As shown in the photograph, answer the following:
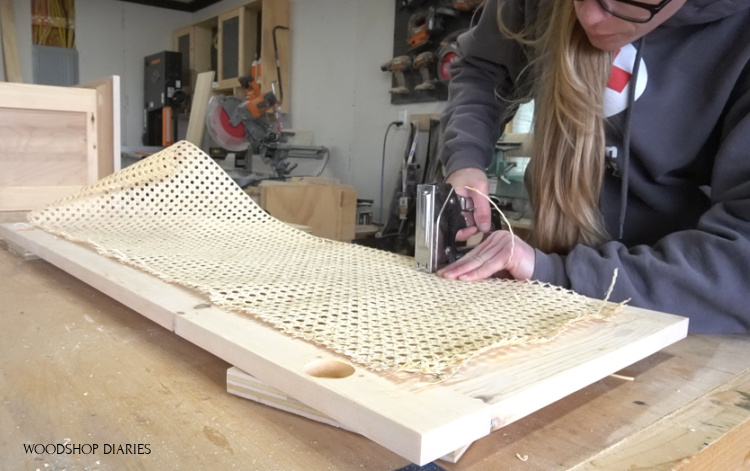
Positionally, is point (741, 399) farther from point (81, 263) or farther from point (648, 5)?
point (81, 263)

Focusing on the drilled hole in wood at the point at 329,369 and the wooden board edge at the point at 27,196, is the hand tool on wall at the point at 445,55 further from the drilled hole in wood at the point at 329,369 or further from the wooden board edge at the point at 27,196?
the drilled hole in wood at the point at 329,369

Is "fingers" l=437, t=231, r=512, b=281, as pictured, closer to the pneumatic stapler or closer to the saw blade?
the pneumatic stapler

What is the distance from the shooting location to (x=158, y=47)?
548 cm

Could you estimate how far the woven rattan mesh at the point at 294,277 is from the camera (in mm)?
541

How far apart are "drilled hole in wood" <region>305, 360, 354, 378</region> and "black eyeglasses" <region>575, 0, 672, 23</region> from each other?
1.91ft

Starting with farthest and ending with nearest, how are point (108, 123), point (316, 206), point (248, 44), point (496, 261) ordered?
point (248, 44) → point (316, 206) → point (108, 123) → point (496, 261)

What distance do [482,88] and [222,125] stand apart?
8.95 feet

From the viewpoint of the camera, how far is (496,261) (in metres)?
0.80

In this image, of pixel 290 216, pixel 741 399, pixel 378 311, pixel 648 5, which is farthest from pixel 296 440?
pixel 290 216

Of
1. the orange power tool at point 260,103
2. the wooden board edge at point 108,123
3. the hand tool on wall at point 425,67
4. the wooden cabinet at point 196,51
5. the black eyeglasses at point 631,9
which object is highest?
the wooden cabinet at point 196,51

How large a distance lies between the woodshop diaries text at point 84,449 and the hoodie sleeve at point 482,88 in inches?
31.2

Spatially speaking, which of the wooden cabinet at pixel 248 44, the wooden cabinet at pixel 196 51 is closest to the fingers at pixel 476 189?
the wooden cabinet at pixel 248 44

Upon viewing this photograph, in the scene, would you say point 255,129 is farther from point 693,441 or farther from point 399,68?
point 693,441

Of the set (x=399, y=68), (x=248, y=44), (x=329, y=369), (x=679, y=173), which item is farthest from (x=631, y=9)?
(x=248, y=44)
